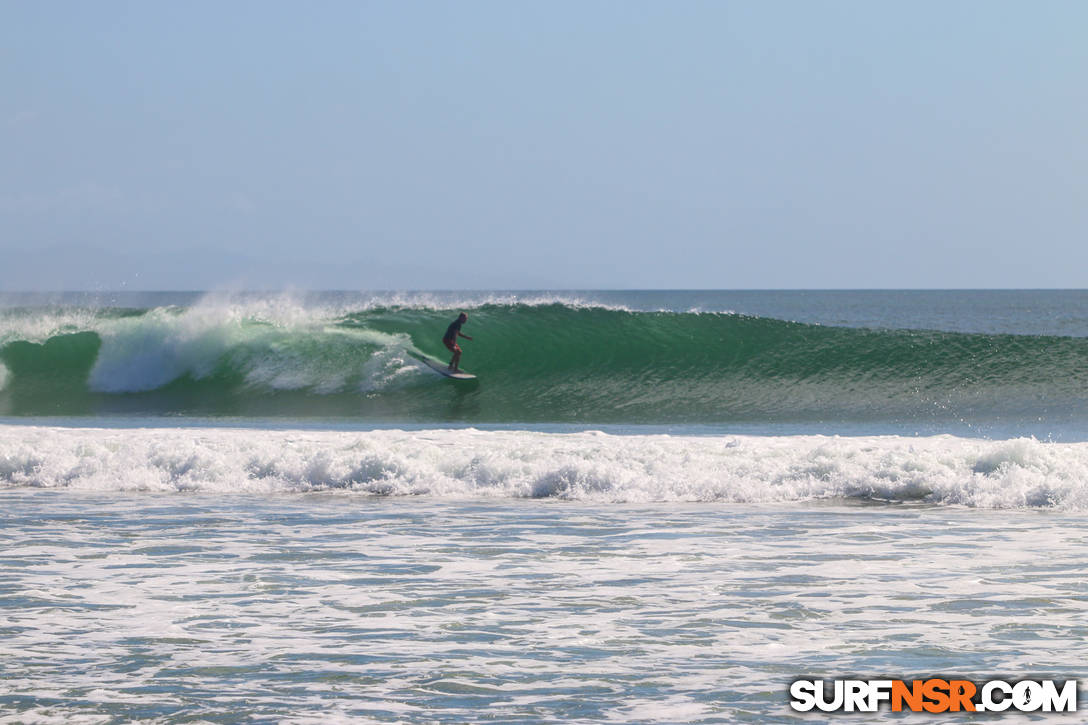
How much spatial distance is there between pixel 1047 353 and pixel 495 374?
950 centimetres

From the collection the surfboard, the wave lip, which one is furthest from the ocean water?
the surfboard

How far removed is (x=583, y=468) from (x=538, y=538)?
8.13 ft

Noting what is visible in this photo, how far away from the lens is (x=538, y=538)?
307 inches

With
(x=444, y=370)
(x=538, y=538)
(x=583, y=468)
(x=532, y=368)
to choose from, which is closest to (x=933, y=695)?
(x=538, y=538)

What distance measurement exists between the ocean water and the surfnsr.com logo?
0.32 ft

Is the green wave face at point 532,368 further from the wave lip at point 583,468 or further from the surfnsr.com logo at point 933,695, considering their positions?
the surfnsr.com logo at point 933,695

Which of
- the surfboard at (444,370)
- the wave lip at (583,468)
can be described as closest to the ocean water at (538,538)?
the wave lip at (583,468)

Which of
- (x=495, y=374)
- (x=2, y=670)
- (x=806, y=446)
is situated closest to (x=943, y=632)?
(x=2, y=670)

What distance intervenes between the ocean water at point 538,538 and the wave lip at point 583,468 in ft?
0.12

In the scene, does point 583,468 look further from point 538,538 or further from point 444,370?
point 444,370

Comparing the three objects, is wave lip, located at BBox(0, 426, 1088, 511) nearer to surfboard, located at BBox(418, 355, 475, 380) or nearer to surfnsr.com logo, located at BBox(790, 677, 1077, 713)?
surfnsr.com logo, located at BBox(790, 677, 1077, 713)

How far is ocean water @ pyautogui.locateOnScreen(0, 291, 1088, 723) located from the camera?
4648mm

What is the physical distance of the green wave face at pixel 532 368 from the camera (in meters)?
17.1

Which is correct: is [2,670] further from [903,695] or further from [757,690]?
[903,695]
